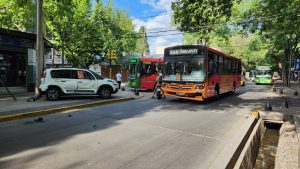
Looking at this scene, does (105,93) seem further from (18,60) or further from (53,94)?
(18,60)

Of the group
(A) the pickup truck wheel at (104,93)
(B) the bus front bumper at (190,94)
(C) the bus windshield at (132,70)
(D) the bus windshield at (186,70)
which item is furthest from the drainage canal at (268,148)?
(C) the bus windshield at (132,70)

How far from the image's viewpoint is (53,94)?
1370 cm

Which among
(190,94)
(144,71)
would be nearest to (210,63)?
(190,94)

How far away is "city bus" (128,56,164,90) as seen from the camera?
70.1ft

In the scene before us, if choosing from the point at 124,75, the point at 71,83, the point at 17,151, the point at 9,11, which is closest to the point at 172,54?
the point at 71,83

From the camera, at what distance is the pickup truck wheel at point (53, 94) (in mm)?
13565

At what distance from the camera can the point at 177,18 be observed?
40.8ft

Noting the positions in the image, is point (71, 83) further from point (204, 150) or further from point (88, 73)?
point (204, 150)

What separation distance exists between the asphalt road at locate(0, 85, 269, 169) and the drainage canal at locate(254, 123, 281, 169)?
3.06 ft

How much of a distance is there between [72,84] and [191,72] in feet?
21.3

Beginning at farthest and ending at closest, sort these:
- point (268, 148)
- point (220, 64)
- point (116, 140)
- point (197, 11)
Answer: point (220, 64), point (197, 11), point (268, 148), point (116, 140)

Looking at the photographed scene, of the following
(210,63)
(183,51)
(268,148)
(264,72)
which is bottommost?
(268,148)

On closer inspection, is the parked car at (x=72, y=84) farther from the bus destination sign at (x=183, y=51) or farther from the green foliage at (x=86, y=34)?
the green foliage at (x=86, y=34)

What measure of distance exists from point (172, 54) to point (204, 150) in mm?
8815
